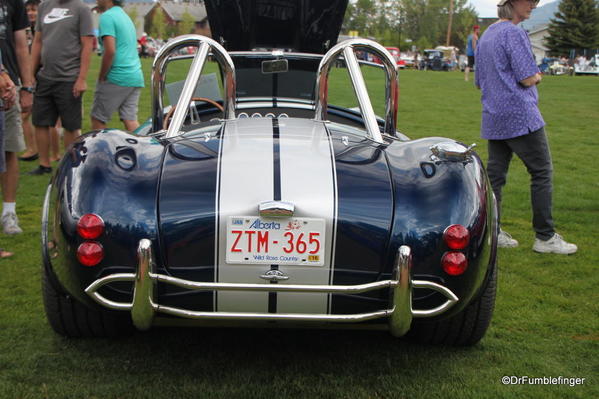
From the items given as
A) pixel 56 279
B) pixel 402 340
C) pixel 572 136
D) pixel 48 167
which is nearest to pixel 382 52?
pixel 402 340

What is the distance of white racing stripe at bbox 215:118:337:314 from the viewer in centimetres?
232

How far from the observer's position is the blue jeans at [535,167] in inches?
178

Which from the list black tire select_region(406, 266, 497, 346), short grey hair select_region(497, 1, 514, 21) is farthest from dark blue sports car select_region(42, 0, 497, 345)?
short grey hair select_region(497, 1, 514, 21)

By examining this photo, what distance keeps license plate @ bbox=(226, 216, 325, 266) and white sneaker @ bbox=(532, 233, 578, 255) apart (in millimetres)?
2859

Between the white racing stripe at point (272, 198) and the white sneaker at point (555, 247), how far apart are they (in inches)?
102

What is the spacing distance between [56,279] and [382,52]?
1921 mm

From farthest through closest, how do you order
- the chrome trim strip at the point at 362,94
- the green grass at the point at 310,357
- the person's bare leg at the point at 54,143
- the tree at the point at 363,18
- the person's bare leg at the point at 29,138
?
the tree at the point at 363,18, the person's bare leg at the point at 29,138, the person's bare leg at the point at 54,143, the chrome trim strip at the point at 362,94, the green grass at the point at 310,357

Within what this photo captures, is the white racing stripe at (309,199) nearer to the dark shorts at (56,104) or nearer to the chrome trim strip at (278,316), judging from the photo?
the chrome trim strip at (278,316)

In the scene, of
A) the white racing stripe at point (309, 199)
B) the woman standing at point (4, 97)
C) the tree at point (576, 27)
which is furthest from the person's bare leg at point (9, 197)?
the tree at point (576, 27)

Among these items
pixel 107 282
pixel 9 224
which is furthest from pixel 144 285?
pixel 9 224

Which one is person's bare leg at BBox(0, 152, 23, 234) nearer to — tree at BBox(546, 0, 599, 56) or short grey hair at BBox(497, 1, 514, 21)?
short grey hair at BBox(497, 1, 514, 21)

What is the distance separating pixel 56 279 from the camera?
2.51m

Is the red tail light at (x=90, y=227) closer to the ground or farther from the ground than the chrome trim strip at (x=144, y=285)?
farther from the ground

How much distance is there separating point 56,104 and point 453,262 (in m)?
Result: 5.01
